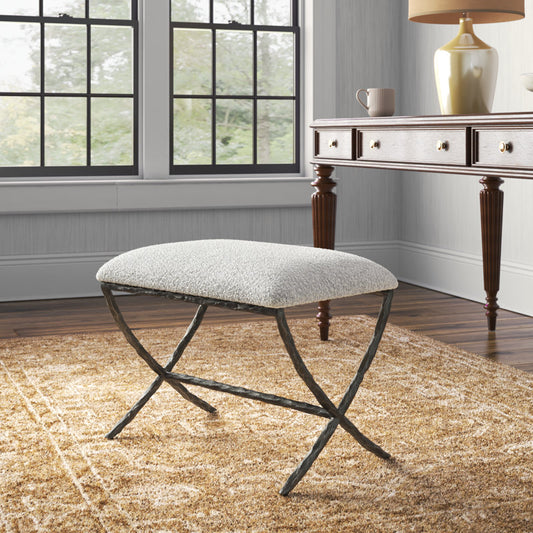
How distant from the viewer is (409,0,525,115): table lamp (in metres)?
3.30

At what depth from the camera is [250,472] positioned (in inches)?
86.9

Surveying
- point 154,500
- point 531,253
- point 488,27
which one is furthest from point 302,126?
point 154,500

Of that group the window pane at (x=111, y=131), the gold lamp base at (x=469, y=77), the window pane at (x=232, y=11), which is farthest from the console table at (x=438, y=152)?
the window pane at (x=232, y=11)

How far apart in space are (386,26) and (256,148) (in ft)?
3.58

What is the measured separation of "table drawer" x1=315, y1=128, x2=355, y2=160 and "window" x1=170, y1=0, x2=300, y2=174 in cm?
165

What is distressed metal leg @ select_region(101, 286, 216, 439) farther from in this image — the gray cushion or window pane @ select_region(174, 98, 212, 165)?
window pane @ select_region(174, 98, 212, 165)

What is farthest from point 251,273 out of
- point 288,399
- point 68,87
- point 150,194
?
point 68,87

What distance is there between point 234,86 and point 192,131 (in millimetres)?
368

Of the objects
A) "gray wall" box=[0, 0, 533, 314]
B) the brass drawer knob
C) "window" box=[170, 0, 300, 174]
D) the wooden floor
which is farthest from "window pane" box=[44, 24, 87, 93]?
the brass drawer knob

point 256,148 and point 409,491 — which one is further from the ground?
point 256,148

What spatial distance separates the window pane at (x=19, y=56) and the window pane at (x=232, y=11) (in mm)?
1036

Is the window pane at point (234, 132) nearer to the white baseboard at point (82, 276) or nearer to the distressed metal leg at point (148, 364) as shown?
the white baseboard at point (82, 276)

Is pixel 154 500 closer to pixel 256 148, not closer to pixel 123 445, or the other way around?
→ pixel 123 445

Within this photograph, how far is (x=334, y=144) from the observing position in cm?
361
